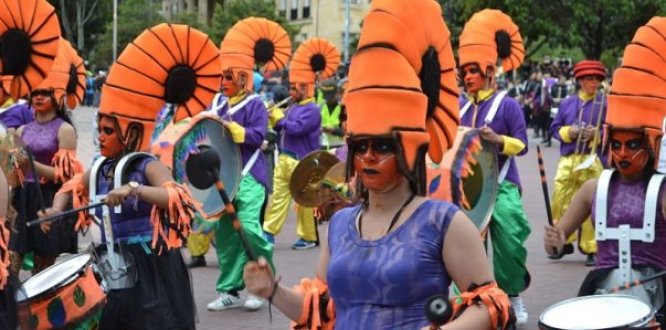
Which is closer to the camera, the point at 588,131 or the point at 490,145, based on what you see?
the point at 490,145

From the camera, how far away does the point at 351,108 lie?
14.0 feet

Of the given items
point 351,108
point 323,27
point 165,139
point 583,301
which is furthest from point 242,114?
point 323,27

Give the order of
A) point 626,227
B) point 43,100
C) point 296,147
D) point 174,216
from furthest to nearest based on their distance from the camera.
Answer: point 296,147, point 43,100, point 174,216, point 626,227

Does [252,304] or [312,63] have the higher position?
[312,63]

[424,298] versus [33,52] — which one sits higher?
[33,52]

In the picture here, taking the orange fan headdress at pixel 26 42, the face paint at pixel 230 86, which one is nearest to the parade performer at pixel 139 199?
the orange fan headdress at pixel 26 42

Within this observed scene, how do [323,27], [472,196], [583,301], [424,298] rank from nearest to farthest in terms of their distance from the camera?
[424,298] < [583,301] < [472,196] < [323,27]

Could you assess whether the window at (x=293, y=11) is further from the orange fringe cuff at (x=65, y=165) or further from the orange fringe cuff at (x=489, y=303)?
the orange fringe cuff at (x=489, y=303)

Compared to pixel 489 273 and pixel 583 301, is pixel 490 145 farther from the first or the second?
pixel 489 273

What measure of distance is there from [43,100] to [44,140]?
11.3 inches

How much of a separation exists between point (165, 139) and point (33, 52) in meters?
2.75

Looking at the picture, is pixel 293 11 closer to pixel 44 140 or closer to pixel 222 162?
pixel 222 162

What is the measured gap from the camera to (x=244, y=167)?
34.4ft

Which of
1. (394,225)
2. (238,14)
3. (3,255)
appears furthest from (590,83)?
(238,14)
